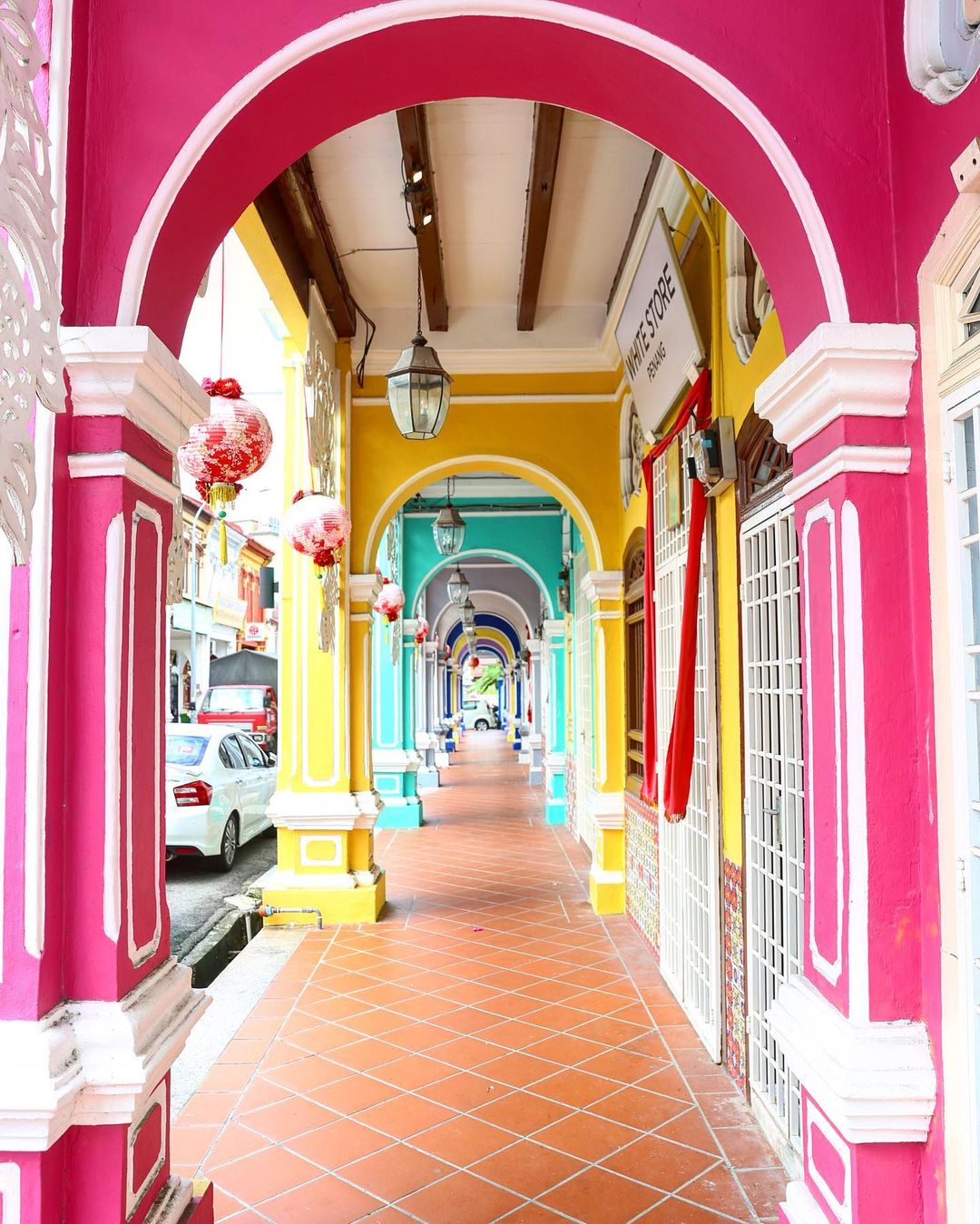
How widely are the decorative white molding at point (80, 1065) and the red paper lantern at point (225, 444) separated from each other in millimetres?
2288

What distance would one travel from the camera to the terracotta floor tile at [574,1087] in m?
4.01

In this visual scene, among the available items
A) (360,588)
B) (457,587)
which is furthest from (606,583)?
(457,587)

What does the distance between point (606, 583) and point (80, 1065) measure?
5735 mm

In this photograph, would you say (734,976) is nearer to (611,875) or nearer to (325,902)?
(611,875)

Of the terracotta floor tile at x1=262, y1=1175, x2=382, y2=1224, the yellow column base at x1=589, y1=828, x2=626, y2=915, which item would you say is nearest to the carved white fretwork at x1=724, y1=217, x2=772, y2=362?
the terracotta floor tile at x1=262, y1=1175, x2=382, y2=1224

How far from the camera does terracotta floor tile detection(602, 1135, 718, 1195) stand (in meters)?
3.34

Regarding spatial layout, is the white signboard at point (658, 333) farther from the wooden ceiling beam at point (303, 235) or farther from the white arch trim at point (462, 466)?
the wooden ceiling beam at point (303, 235)

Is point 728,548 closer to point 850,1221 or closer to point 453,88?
point 453,88

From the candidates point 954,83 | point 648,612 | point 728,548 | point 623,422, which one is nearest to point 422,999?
point 648,612

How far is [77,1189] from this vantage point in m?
2.18

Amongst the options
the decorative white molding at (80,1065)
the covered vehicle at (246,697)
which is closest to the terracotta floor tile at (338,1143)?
the decorative white molding at (80,1065)

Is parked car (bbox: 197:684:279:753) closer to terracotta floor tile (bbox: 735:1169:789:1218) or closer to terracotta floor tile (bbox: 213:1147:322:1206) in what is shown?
terracotta floor tile (bbox: 213:1147:322:1206)

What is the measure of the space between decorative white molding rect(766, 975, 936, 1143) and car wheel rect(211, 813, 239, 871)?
7.67m

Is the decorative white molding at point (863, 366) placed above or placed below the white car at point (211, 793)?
above
